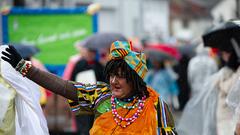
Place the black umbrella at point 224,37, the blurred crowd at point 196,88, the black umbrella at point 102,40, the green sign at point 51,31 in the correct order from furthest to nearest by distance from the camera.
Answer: the green sign at point 51,31, the black umbrella at point 102,40, the black umbrella at point 224,37, the blurred crowd at point 196,88

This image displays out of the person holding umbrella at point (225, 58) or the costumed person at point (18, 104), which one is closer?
the costumed person at point (18, 104)

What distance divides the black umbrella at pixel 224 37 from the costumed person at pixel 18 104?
2707 millimetres

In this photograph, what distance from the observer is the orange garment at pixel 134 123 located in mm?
4051

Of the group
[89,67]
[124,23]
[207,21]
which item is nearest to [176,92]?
[89,67]

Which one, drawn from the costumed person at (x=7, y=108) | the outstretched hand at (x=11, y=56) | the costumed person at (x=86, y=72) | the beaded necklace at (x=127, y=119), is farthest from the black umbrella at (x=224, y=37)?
the outstretched hand at (x=11, y=56)

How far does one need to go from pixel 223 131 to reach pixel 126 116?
232cm

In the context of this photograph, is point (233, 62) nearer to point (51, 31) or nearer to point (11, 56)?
point (11, 56)

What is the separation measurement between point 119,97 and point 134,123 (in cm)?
22

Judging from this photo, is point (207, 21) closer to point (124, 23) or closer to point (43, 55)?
point (124, 23)

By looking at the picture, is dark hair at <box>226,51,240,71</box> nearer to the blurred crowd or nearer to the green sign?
the blurred crowd

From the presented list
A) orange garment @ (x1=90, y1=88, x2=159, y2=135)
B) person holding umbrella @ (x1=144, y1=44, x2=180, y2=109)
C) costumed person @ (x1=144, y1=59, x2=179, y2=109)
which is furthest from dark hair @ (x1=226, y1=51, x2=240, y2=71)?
costumed person @ (x1=144, y1=59, x2=179, y2=109)

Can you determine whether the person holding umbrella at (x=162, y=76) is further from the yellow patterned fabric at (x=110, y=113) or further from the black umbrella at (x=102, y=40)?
the yellow patterned fabric at (x=110, y=113)

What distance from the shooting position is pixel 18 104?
→ 4.32 m

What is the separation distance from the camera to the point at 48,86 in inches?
162
